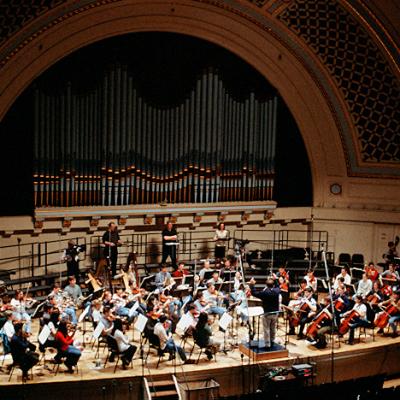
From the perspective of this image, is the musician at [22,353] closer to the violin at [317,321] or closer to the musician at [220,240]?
the violin at [317,321]

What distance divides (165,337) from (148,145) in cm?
680

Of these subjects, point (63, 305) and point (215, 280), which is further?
point (215, 280)

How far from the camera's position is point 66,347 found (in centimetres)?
1571

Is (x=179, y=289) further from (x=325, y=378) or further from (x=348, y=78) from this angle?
(x=348, y=78)

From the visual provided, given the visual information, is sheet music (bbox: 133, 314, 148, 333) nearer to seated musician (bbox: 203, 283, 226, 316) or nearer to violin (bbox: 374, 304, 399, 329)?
seated musician (bbox: 203, 283, 226, 316)

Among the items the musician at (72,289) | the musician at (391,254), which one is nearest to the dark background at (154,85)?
the musician at (391,254)

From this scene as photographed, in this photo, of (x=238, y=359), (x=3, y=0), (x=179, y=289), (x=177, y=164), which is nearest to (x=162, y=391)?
(x=238, y=359)

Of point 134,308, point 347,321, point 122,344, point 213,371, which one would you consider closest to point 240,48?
point 347,321

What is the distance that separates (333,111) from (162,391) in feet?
33.5

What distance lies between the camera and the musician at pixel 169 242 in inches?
829

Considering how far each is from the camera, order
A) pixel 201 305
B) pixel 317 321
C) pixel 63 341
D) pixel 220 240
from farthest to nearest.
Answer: pixel 220 240 < pixel 317 321 < pixel 201 305 < pixel 63 341

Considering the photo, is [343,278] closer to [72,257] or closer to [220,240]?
[220,240]

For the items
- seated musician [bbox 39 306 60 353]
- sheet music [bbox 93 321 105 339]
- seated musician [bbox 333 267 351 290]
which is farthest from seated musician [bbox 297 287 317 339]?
seated musician [bbox 39 306 60 353]

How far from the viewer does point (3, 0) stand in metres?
18.9
